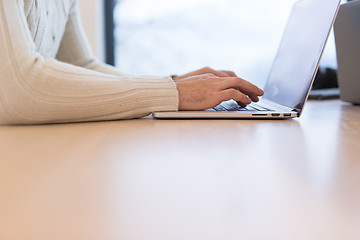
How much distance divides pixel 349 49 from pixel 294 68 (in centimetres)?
24

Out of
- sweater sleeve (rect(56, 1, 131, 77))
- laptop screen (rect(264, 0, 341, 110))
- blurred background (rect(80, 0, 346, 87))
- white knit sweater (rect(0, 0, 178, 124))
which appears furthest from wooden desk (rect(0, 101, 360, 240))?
blurred background (rect(80, 0, 346, 87))

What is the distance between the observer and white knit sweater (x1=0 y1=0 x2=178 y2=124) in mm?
692

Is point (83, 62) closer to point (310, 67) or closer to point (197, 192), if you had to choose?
point (310, 67)

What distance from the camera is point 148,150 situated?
19.0 inches

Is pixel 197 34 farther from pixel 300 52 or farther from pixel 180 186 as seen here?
pixel 180 186

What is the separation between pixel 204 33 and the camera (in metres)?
3.09

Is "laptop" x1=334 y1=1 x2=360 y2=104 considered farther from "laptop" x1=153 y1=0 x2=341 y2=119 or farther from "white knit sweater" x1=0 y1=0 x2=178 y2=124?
"white knit sweater" x1=0 y1=0 x2=178 y2=124

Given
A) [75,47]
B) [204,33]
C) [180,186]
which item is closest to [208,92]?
[180,186]

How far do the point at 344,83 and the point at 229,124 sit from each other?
23.9 inches

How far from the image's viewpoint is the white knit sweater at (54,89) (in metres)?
0.69

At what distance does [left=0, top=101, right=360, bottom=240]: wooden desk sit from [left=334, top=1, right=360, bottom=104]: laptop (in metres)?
0.55

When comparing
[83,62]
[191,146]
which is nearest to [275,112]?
[191,146]

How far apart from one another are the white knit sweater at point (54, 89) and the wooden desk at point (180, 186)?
0.38ft

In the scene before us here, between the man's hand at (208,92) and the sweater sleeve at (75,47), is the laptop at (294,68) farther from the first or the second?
the sweater sleeve at (75,47)
